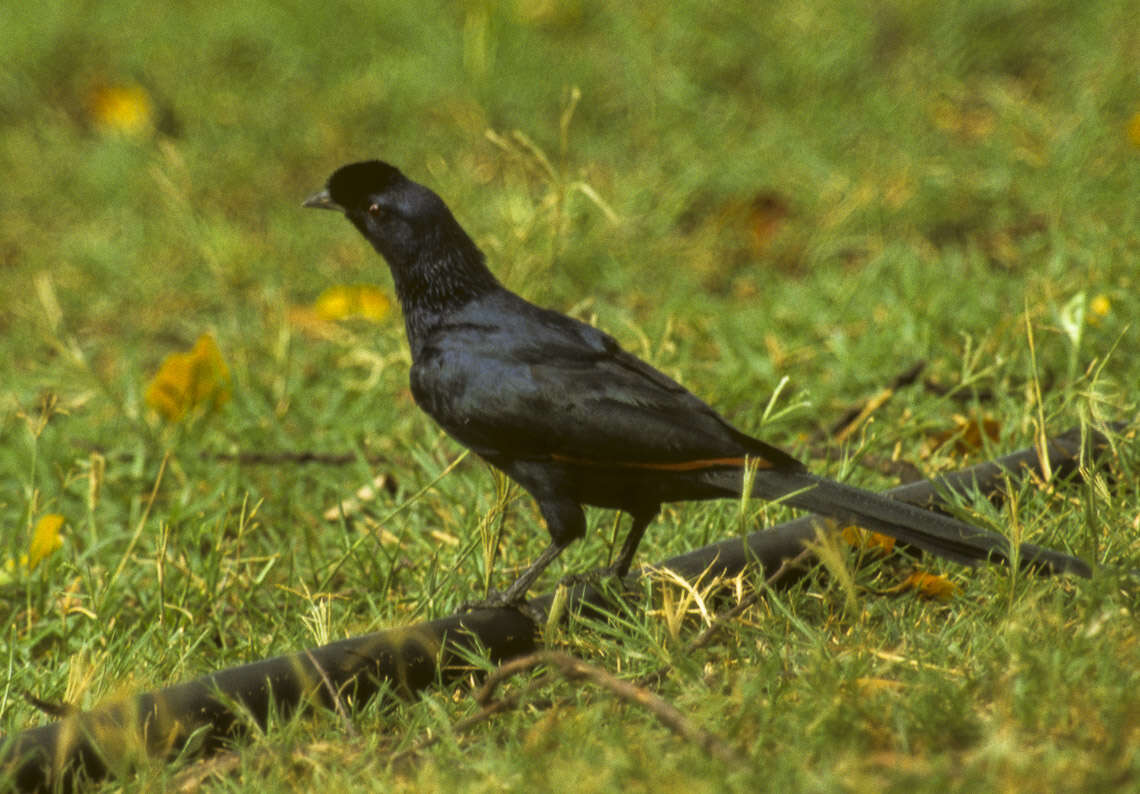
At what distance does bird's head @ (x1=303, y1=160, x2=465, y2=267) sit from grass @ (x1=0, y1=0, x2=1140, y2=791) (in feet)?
1.46

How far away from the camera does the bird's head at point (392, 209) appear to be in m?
2.97

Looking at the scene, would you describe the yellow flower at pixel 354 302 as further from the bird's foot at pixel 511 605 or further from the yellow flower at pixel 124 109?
the yellow flower at pixel 124 109

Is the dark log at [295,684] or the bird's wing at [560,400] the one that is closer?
the dark log at [295,684]

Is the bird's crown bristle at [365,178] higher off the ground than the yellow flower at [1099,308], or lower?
higher

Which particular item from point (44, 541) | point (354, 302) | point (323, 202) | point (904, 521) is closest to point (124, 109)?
point (354, 302)

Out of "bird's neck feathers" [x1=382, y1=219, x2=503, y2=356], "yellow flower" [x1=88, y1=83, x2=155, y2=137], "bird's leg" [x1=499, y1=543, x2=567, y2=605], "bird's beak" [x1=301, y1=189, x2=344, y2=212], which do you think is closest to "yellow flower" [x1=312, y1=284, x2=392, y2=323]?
"bird's beak" [x1=301, y1=189, x2=344, y2=212]

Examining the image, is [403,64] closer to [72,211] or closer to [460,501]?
[72,211]

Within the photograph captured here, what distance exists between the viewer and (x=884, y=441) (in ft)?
11.6

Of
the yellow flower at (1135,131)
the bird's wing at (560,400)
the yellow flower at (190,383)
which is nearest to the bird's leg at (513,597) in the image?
the bird's wing at (560,400)

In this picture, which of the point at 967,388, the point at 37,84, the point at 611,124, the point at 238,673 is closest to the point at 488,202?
the point at 611,124

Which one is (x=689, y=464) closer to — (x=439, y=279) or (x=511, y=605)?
(x=511, y=605)

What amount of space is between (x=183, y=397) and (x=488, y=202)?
190cm

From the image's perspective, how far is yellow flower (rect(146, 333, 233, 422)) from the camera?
12.4 feet

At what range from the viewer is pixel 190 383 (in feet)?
12.5
